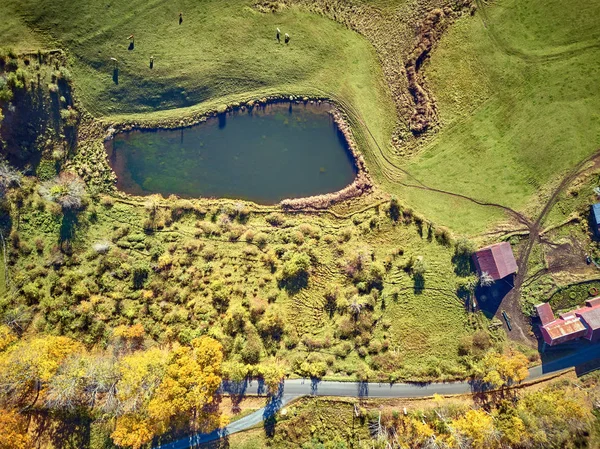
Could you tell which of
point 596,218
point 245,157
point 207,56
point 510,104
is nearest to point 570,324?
point 596,218

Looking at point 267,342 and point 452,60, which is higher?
point 452,60

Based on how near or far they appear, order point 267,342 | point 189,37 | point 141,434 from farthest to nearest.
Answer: point 189,37 < point 267,342 < point 141,434

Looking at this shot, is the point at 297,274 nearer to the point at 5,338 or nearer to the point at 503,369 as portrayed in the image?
the point at 503,369

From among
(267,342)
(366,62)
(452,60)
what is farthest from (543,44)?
(267,342)

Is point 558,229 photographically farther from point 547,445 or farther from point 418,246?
point 547,445

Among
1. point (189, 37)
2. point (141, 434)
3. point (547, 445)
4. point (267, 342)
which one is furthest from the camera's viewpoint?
point (189, 37)

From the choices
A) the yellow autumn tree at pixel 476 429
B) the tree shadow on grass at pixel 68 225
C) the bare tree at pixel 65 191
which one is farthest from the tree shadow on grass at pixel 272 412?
the bare tree at pixel 65 191

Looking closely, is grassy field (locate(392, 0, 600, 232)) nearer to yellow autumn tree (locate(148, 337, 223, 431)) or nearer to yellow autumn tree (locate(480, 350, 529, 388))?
yellow autumn tree (locate(480, 350, 529, 388))
